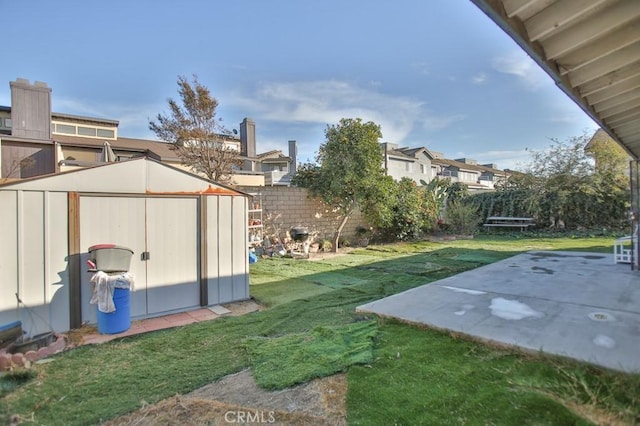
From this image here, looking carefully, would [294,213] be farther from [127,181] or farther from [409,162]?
[409,162]

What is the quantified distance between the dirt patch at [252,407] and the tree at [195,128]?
29.9 feet

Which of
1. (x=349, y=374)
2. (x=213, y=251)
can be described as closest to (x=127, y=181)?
(x=213, y=251)

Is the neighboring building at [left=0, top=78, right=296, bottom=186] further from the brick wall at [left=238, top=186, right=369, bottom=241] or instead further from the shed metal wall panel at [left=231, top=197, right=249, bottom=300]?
the shed metal wall panel at [left=231, top=197, right=249, bottom=300]

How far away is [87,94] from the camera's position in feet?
51.0

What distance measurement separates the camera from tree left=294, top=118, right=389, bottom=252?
33.7ft

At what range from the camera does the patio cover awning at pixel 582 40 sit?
217 centimetres

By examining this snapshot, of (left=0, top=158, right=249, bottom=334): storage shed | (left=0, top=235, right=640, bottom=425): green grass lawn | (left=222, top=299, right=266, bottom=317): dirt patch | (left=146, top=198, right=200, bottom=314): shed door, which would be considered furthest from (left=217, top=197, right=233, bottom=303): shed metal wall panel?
(left=0, top=235, right=640, bottom=425): green grass lawn

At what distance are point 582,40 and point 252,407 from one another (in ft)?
12.4

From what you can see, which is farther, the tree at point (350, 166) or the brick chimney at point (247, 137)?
the brick chimney at point (247, 137)

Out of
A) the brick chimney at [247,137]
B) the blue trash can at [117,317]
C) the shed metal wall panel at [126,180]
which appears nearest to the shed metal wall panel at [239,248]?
the shed metal wall panel at [126,180]

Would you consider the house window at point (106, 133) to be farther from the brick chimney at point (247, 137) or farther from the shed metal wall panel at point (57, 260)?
the shed metal wall panel at point (57, 260)

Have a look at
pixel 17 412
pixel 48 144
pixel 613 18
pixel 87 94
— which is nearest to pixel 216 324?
pixel 17 412

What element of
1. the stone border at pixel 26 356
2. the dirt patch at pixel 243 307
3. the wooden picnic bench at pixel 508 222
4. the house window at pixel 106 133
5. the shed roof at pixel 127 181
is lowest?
the dirt patch at pixel 243 307

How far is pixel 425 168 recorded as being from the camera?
3297cm
